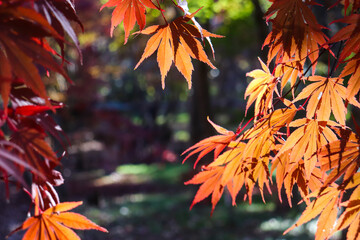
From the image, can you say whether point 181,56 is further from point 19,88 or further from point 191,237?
point 191,237

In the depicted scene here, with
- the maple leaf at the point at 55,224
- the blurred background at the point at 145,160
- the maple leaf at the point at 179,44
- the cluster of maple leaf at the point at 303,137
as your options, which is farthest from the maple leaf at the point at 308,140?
the blurred background at the point at 145,160

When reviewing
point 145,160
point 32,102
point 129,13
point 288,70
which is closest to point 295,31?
point 288,70

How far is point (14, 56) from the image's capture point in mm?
595

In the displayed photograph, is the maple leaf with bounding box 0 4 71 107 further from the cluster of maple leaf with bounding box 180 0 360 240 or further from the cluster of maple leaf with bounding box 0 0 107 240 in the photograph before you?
the cluster of maple leaf with bounding box 180 0 360 240

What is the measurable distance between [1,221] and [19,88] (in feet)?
19.6

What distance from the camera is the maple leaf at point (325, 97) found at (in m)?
0.97

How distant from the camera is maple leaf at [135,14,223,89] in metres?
1.01

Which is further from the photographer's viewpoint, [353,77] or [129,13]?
[129,13]

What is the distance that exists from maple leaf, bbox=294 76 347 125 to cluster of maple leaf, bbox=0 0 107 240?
Result: 58cm

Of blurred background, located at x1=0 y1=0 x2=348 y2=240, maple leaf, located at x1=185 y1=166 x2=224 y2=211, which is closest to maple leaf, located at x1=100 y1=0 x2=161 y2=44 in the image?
maple leaf, located at x1=185 y1=166 x2=224 y2=211

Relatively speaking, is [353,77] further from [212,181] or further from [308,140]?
[212,181]

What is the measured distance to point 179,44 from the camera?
105 cm

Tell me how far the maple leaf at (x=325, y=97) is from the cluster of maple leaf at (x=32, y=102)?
1.92 feet

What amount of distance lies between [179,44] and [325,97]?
40cm
